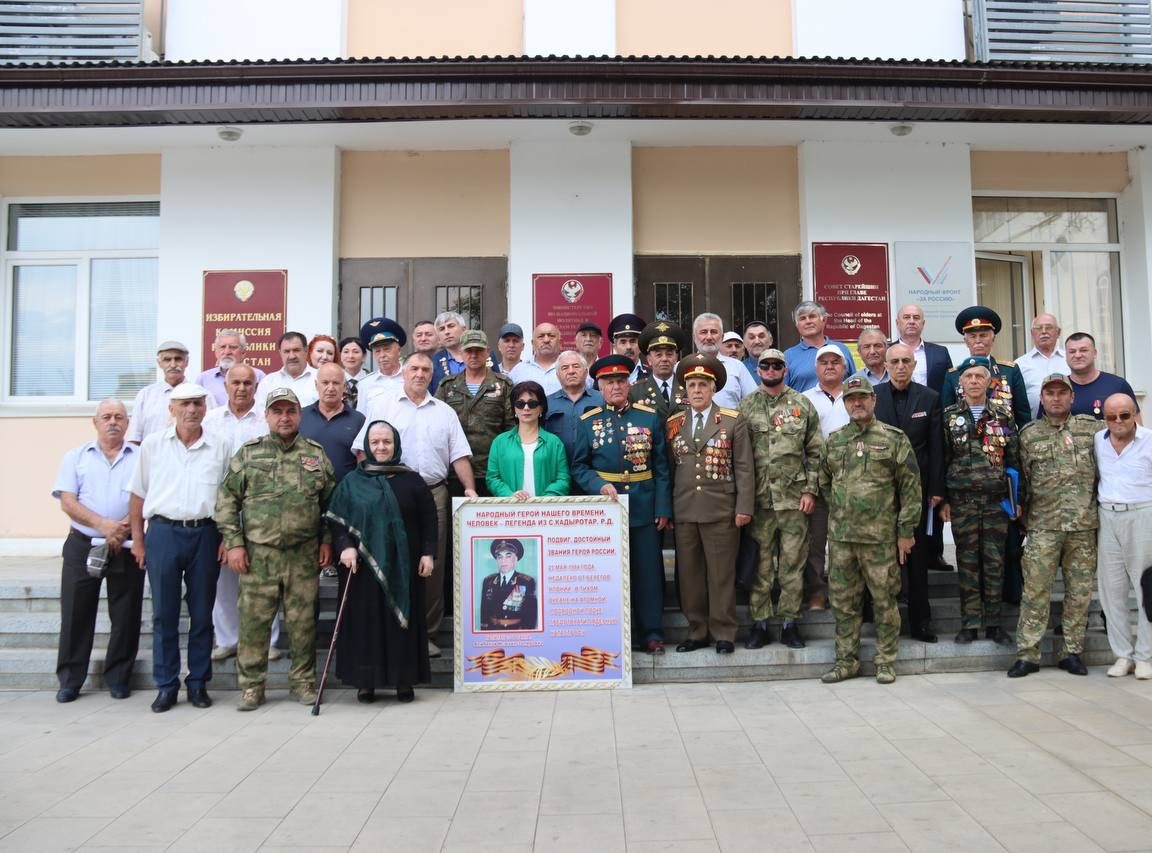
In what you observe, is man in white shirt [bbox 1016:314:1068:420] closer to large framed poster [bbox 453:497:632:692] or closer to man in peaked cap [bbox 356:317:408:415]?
large framed poster [bbox 453:497:632:692]

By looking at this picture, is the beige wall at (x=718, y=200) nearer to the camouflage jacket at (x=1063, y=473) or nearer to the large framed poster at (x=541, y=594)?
the camouflage jacket at (x=1063, y=473)

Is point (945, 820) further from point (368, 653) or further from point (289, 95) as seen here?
point (289, 95)

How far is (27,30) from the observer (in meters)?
9.02

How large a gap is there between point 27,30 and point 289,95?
3.52 meters

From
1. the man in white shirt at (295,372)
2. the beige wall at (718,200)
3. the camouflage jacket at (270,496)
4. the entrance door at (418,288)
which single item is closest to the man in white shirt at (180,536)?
the camouflage jacket at (270,496)

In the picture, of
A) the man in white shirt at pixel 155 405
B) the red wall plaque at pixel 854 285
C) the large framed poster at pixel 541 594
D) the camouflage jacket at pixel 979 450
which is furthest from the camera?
the red wall plaque at pixel 854 285

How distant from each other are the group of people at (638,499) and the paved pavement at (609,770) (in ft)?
1.36

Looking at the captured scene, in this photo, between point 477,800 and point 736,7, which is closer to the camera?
point 477,800

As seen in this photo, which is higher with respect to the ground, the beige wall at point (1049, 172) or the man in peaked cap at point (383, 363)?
the beige wall at point (1049, 172)

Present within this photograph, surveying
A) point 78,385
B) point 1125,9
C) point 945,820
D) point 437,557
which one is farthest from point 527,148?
point 945,820

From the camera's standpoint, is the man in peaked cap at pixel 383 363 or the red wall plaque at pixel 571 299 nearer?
the man in peaked cap at pixel 383 363

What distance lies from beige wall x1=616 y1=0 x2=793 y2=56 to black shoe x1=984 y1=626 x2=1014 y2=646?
647 cm

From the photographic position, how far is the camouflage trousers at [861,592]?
557 cm

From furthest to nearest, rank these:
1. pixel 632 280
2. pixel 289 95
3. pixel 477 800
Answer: pixel 632 280
pixel 289 95
pixel 477 800
